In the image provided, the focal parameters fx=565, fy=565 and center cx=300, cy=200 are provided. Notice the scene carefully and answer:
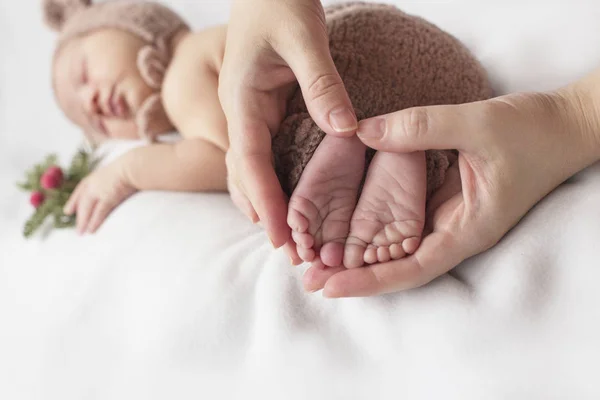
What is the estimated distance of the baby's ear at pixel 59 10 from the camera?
160cm

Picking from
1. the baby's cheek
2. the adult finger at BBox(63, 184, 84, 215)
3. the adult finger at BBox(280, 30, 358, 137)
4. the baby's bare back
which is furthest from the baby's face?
the adult finger at BBox(280, 30, 358, 137)

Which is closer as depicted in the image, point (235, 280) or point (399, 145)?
point (399, 145)

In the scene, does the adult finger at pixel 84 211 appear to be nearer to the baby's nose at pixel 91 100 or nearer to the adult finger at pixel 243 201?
the baby's nose at pixel 91 100

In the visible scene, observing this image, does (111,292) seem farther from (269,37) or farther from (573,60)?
(573,60)

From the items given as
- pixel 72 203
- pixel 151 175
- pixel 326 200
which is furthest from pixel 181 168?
pixel 326 200

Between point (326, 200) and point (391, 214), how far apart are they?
86 millimetres

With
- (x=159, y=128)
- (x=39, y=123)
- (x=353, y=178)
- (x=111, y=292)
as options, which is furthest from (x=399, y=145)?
(x=39, y=123)

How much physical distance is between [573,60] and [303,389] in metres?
0.68

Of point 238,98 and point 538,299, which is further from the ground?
point 238,98

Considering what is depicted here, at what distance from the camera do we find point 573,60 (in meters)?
0.93

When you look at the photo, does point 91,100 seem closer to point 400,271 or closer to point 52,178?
point 52,178

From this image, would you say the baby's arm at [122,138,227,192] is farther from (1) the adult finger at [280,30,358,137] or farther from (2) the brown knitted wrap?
(1) the adult finger at [280,30,358,137]

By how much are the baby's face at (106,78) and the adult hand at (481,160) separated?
0.89 meters

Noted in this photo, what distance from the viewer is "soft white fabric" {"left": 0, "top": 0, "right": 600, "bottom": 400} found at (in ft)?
2.17
